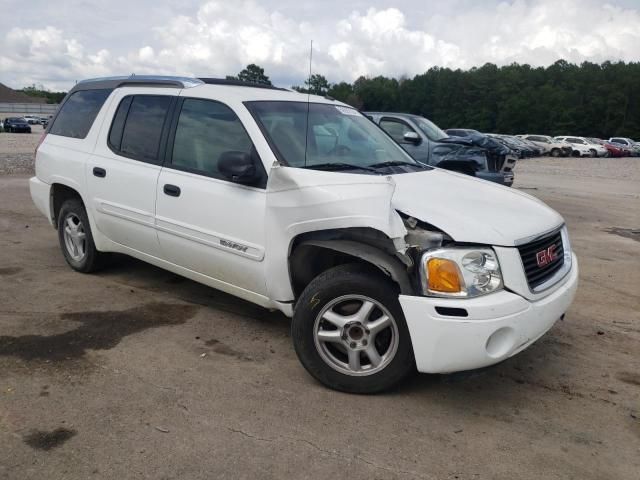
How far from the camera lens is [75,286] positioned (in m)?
5.28

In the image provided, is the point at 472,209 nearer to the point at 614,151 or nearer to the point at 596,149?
the point at 596,149

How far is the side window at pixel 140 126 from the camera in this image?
4621 mm

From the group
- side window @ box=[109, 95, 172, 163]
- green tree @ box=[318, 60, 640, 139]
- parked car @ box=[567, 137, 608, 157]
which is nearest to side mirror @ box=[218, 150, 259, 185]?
side window @ box=[109, 95, 172, 163]

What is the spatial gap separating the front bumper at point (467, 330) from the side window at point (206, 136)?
5.53 ft

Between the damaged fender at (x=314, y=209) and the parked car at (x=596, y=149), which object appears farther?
the parked car at (x=596, y=149)

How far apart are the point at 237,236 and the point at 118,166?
1586mm

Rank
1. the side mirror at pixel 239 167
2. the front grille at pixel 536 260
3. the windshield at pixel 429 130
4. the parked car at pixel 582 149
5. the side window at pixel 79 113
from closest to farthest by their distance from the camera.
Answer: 1. the front grille at pixel 536 260
2. the side mirror at pixel 239 167
3. the side window at pixel 79 113
4. the windshield at pixel 429 130
5. the parked car at pixel 582 149

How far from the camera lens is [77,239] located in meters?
5.55

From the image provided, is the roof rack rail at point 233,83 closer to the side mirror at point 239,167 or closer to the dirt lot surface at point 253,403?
the side mirror at point 239,167

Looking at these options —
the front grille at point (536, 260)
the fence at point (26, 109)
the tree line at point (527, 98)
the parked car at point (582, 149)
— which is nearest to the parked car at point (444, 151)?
the front grille at point (536, 260)

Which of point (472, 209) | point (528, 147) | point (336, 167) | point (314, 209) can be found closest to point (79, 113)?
point (336, 167)

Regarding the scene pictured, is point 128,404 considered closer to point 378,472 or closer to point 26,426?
point 26,426

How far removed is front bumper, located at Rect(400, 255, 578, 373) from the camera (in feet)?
9.85

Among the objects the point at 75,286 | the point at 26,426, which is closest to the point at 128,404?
the point at 26,426
